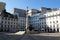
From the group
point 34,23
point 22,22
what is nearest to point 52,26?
point 34,23

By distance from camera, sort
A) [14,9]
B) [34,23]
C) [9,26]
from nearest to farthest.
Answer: [9,26] < [34,23] < [14,9]

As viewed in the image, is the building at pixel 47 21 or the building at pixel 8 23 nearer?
the building at pixel 47 21

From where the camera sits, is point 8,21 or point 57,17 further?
point 8,21

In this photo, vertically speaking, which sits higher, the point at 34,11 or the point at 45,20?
the point at 34,11

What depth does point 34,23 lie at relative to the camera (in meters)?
90.1

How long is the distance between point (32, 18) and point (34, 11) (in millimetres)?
13633

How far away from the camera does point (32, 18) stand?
305 ft

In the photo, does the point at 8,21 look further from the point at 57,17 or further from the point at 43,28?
the point at 57,17

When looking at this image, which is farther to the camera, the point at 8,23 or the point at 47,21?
the point at 8,23

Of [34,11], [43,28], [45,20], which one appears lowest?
[43,28]

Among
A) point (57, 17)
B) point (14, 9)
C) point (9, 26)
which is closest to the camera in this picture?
point (57, 17)

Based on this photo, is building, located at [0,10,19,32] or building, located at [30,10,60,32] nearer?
building, located at [30,10,60,32]

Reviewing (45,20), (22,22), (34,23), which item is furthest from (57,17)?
(22,22)

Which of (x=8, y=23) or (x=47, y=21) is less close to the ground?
(x=47, y=21)
